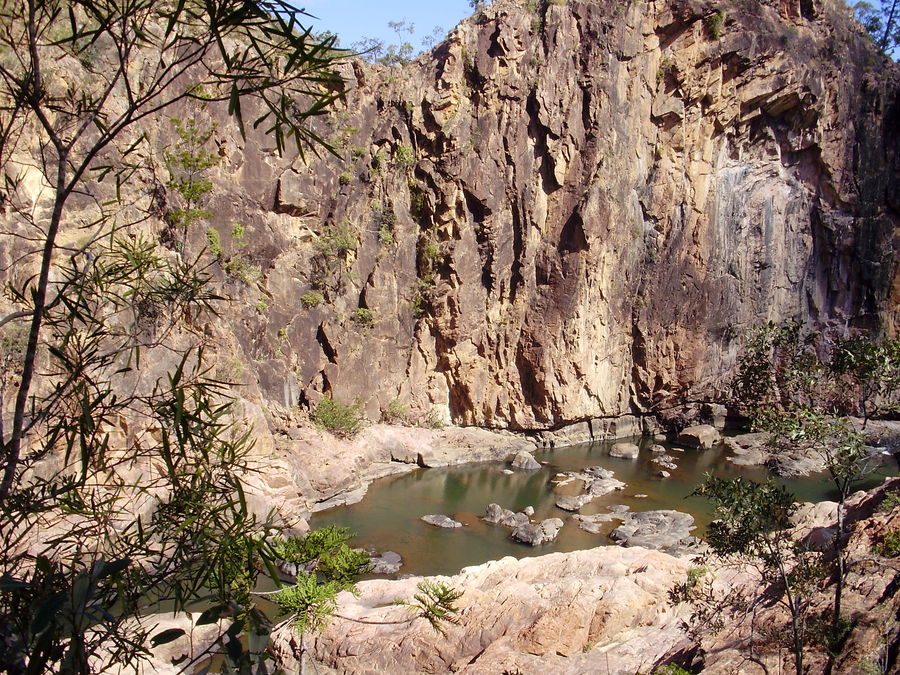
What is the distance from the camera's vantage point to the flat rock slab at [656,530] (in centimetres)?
1664

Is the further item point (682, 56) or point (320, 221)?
point (682, 56)

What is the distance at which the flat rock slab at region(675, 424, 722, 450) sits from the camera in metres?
27.2

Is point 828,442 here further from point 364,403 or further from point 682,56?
point 682,56

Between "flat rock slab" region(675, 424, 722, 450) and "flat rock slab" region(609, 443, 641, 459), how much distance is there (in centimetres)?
301

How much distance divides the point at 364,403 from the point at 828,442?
742 inches

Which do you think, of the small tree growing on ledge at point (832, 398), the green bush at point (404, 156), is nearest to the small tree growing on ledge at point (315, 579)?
the small tree growing on ledge at point (832, 398)

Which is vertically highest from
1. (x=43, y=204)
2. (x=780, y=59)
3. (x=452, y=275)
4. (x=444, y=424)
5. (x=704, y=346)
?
(x=780, y=59)

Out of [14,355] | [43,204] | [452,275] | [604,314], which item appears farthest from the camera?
[604,314]

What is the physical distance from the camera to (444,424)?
2603 cm

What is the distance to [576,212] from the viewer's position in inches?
1038

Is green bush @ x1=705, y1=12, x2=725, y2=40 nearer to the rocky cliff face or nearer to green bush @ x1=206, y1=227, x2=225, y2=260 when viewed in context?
the rocky cliff face

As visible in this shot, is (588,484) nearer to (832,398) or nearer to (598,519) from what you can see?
(598,519)

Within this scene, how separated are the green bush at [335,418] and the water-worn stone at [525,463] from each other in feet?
19.4

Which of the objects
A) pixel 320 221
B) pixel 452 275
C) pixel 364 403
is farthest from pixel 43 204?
pixel 452 275
